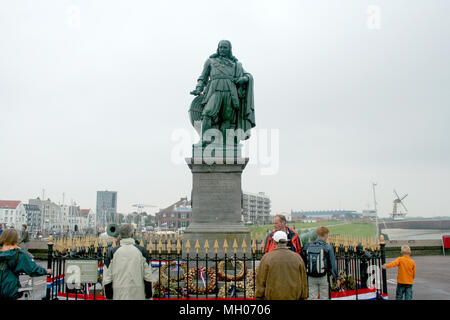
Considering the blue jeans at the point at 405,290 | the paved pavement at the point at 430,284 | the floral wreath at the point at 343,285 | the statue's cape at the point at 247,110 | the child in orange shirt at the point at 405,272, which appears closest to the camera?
the child in orange shirt at the point at 405,272

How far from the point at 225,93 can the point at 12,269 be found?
839 cm

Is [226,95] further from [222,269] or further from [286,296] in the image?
[286,296]

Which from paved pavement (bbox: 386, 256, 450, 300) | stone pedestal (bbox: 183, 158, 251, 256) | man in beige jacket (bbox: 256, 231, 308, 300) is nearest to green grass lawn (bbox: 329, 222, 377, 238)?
paved pavement (bbox: 386, 256, 450, 300)

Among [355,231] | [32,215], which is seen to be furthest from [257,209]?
[32,215]

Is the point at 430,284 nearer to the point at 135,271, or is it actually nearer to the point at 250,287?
the point at 250,287

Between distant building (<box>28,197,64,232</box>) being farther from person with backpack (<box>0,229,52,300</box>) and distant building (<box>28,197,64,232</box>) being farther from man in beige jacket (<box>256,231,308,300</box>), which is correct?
man in beige jacket (<box>256,231,308,300</box>)

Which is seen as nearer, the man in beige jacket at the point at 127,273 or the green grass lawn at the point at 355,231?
the man in beige jacket at the point at 127,273

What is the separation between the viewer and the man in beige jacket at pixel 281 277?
4793 millimetres

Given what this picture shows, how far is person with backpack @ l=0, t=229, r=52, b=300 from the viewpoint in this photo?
5.18 metres

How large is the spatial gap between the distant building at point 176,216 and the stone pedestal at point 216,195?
95.3 m

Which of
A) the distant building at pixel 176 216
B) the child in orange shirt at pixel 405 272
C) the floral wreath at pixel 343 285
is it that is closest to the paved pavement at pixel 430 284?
the floral wreath at pixel 343 285

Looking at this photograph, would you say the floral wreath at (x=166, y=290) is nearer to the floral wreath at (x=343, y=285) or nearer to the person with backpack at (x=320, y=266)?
the person with backpack at (x=320, y=266)

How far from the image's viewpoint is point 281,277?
15.8 ft
